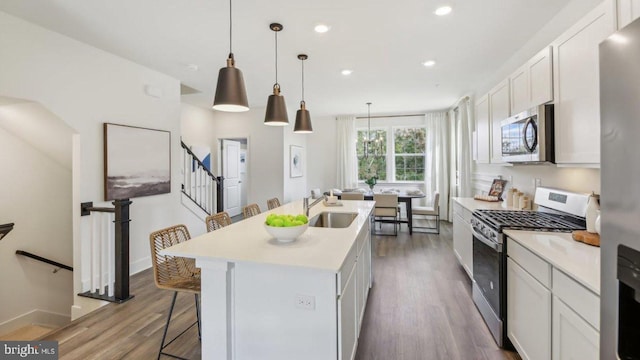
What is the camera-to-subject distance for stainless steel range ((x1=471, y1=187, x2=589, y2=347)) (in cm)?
A: 207

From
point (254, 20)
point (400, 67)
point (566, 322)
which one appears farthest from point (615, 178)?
point (400, 67)

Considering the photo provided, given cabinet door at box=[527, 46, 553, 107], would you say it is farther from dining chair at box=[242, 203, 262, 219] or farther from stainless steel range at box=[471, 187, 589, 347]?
dining chair at box=[242, 203, 262, 219]

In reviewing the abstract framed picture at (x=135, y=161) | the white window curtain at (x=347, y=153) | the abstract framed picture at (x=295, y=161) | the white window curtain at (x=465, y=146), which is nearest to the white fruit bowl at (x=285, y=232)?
the abstract framed picture at (x=135, y=161)

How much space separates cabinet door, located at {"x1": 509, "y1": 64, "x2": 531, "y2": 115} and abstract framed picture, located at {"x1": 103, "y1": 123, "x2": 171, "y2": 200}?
4.25 metres

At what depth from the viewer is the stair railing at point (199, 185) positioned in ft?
15.5

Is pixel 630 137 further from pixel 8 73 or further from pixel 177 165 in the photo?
pixel 177 165

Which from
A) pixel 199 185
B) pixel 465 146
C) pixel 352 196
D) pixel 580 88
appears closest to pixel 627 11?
pixel 580 88

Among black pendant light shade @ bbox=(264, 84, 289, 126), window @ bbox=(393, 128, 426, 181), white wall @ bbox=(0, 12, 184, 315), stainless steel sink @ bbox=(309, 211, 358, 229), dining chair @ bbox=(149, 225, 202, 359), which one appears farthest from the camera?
window @ bbox=(393, 128, 426, 181)

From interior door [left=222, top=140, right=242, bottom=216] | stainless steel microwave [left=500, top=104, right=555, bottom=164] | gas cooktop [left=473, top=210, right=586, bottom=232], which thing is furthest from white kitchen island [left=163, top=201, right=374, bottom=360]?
interior door [left=222, top=140, right=242, bottom=216]

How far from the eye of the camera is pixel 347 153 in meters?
7.41

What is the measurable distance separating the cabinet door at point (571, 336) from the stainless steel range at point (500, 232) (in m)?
0.59

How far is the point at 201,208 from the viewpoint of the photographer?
4898mm

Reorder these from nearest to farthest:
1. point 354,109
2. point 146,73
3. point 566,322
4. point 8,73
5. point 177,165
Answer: point 566,322, point 8,73, point 146,73, point 177,165, point 354,109

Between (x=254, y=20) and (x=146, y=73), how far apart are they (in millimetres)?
2085
